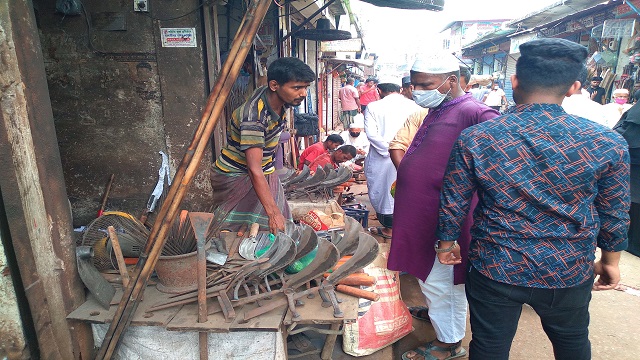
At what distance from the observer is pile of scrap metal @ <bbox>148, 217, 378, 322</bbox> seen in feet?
6.20

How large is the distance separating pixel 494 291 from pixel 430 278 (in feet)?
2.52

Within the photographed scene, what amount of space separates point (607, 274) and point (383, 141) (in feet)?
8.98

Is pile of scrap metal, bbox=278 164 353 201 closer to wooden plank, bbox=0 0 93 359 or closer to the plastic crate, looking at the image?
the plastic crate

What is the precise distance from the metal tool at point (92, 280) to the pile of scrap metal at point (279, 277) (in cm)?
A: 29

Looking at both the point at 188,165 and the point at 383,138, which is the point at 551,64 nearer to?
the point at 188,165

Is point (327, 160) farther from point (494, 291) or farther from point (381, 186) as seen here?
point (494, 291)

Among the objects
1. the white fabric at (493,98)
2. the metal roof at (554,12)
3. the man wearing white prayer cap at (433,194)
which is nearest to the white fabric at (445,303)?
the man wearing white prayer cap at (433,194)

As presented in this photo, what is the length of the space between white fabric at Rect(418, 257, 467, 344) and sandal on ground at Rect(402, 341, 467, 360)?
0.09 metres

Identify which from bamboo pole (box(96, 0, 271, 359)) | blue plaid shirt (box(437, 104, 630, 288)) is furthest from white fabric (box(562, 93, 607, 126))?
bamboo pole (box(96, 0, 271, 359))

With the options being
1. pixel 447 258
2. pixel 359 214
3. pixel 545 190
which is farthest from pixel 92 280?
pixel 359 214

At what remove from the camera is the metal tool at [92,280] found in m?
1.97

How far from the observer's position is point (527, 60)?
5.04 feet

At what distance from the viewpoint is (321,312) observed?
1.92m

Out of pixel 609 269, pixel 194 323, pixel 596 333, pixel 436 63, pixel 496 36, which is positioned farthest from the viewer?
pixel 496 36
